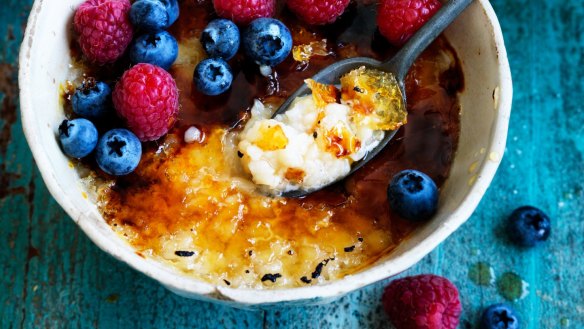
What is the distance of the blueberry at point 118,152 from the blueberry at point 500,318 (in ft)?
3.73

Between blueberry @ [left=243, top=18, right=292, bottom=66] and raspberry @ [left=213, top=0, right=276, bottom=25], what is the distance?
4 centimetres

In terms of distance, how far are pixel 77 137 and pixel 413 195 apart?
84 centimetres

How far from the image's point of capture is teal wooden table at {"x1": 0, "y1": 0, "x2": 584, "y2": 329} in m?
2.33

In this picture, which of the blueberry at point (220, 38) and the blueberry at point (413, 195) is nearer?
the blueberry at point (413, 195)

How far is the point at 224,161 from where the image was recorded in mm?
2045

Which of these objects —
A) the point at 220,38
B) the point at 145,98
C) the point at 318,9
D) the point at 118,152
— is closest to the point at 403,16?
the point at 318,9

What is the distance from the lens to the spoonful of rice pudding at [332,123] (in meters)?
1.95

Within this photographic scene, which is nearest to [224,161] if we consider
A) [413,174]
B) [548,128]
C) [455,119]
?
[413,174]

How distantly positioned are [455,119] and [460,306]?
0.54 meters

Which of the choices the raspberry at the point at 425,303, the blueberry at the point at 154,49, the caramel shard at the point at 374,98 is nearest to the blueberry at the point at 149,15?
the blueberry at the point at 154,49

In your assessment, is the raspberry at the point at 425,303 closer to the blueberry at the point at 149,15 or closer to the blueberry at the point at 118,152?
the blueberry at the point at 118,152

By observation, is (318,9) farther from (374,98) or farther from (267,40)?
(374,98)

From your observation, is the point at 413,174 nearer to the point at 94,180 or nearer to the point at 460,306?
the point at 460,306

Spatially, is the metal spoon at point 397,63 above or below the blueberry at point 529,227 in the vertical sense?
above
